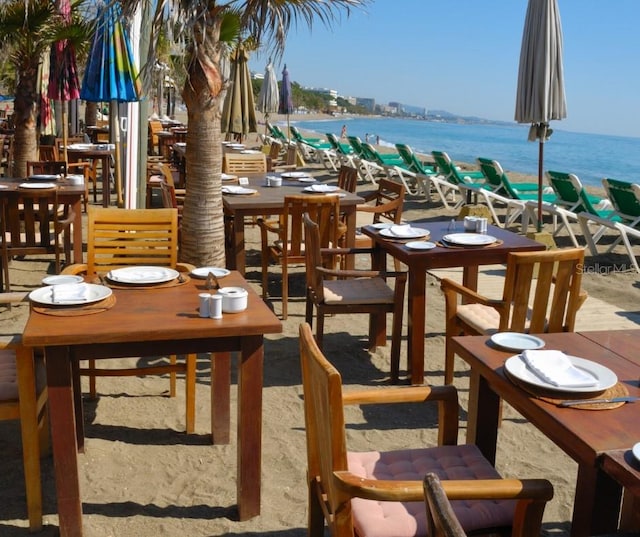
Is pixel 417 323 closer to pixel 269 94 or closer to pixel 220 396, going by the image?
pixel 220 396

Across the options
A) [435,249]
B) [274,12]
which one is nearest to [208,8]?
[274,12]

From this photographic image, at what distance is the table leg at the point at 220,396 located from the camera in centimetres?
311

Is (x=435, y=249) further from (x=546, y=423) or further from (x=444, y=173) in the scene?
(x=444, y=173)

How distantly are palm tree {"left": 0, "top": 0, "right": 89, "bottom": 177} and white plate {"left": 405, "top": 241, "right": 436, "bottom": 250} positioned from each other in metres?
5.94

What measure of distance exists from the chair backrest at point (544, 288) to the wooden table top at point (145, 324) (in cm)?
123

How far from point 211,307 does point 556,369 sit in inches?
46.0

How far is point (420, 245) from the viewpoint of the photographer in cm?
400

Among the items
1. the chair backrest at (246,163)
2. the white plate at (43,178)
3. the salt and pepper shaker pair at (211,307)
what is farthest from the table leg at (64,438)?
the chair backrest at (246,163)

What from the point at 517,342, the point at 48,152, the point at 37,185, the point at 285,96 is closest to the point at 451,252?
the point at 517,342

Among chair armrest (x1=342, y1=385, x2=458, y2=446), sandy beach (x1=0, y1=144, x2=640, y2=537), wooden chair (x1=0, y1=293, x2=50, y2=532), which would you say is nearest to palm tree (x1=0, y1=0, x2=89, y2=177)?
sandy beach (x1=0, y1=144, x2=640, y2=537)

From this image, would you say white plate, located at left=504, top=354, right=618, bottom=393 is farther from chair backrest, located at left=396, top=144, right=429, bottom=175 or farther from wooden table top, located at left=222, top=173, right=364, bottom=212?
chair backrest, located at left=396, top=144, right=429, bottom=175

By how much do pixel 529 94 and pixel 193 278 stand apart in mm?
5076

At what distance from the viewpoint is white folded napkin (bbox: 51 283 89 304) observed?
256 cm

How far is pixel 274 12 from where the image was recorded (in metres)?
5.37
